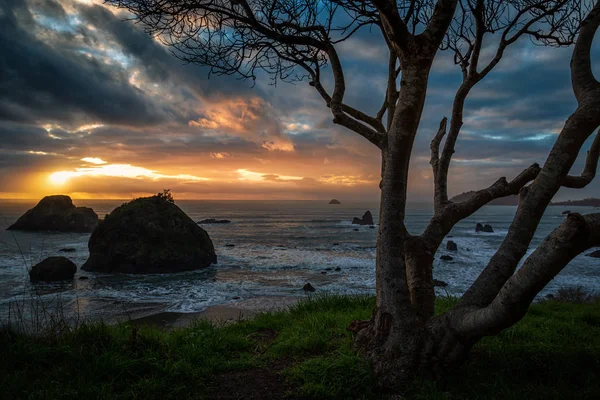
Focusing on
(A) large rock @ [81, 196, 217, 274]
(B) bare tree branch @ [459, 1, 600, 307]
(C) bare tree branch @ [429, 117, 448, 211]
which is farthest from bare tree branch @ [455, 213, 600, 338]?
(A) large rock @ [81, 196, 217, 274]

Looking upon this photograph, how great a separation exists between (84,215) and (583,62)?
6722cm

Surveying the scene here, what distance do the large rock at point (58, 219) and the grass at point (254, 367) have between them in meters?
61.0

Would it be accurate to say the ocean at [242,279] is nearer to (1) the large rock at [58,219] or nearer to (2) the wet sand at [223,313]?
(2) the wet sand at [223,313]

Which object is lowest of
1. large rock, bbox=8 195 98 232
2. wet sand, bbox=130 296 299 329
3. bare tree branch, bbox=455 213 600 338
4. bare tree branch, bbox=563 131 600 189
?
wet sand, bbox=130 296 299 329

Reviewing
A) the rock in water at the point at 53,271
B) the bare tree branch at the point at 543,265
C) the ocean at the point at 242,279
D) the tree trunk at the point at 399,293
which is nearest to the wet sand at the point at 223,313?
the ocean at the point at 242,279

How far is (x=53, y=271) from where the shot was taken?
21.8 m

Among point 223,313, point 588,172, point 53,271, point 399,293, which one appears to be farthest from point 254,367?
point 53,271

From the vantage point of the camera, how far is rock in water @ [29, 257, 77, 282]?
70.5ft

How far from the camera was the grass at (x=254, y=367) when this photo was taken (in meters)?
3.69

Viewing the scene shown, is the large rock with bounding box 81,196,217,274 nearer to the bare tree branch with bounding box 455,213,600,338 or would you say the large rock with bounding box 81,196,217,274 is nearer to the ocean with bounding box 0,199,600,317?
the ocean with bounding box 0,199,600,317

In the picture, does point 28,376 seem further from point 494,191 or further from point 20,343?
point 494,191

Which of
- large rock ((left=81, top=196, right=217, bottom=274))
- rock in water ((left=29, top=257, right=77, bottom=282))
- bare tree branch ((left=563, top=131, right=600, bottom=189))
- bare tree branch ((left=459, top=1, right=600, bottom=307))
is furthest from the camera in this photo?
large rock ((left=81, top=196, right=217, bottom=274))

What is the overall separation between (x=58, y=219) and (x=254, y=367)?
66.8 meters

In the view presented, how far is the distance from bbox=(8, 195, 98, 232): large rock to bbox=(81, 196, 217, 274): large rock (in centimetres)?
3652
